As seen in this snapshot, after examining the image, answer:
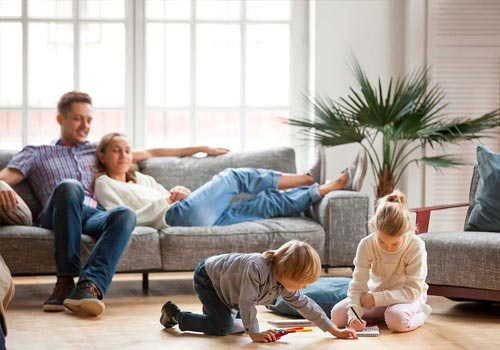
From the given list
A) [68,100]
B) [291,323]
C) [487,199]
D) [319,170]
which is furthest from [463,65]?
[291,323]

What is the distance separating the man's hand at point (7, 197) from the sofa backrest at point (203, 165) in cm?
96

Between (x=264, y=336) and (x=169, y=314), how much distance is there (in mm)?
482

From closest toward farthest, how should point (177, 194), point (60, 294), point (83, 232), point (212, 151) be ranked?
point (60, 294), point (83, 232), point (177, 194), point (212, 151)

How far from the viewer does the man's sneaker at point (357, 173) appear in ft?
18.4

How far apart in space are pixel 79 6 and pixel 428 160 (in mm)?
2384

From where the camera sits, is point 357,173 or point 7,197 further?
point 357,173

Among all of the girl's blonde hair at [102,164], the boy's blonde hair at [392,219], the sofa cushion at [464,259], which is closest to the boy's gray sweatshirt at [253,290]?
the boy's blonde hair at [392,219]

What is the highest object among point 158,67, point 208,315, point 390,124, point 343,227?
point 158,67

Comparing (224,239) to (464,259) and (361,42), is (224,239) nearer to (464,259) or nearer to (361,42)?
(464,259)

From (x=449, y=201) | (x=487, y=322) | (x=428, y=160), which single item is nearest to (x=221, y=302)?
(x=487, y=322)

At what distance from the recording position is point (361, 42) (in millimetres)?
6469

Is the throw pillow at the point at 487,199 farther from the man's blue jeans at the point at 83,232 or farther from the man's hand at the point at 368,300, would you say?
the man's blue jeans at the point at 83,232

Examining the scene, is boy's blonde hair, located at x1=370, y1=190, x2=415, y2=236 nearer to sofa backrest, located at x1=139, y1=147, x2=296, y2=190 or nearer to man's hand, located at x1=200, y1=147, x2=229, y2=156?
sofa backrest, located at x1=139, y1=147, x2=296, y2=190

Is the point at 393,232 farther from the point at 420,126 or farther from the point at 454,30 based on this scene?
the point at 454,30
